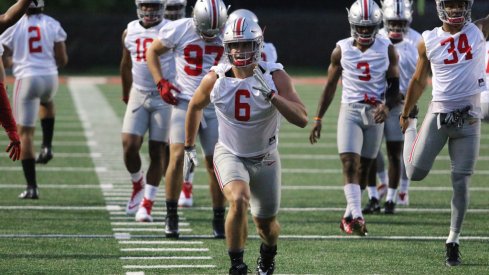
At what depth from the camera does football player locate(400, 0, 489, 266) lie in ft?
24.7

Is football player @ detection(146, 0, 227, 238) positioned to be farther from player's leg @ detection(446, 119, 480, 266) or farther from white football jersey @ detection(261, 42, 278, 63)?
player's leg @ detection(446, 119, 480, 266)

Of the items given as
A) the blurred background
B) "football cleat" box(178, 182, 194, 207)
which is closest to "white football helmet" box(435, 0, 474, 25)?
"football cleat" box(178, 182, 194, 207)

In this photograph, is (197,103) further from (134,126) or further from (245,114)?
(134,126)

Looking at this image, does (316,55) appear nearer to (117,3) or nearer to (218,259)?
(117,3)

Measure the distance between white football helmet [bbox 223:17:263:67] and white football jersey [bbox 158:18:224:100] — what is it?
75.1 inches

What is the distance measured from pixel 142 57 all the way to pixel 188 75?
100cm

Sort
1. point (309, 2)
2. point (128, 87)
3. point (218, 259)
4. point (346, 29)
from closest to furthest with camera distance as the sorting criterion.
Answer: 1. point (218, 259)
2. point (128, 87)
3. point (346, 29)
4. point (309, 2)

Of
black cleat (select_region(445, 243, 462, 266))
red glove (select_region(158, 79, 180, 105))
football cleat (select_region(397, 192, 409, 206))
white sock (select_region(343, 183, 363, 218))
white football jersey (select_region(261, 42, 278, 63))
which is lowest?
football cleat (select_region(397, 192, 409, 206))

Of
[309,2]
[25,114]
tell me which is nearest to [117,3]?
[309,2]

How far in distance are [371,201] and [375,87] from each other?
130 cm

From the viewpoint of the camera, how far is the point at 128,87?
1007cm

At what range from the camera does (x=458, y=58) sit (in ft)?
24.8

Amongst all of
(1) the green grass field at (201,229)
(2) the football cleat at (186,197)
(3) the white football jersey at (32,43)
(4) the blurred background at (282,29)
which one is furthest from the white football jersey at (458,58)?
(4) the blurred background at (282,29)

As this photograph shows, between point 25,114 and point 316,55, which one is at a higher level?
point 25,114
